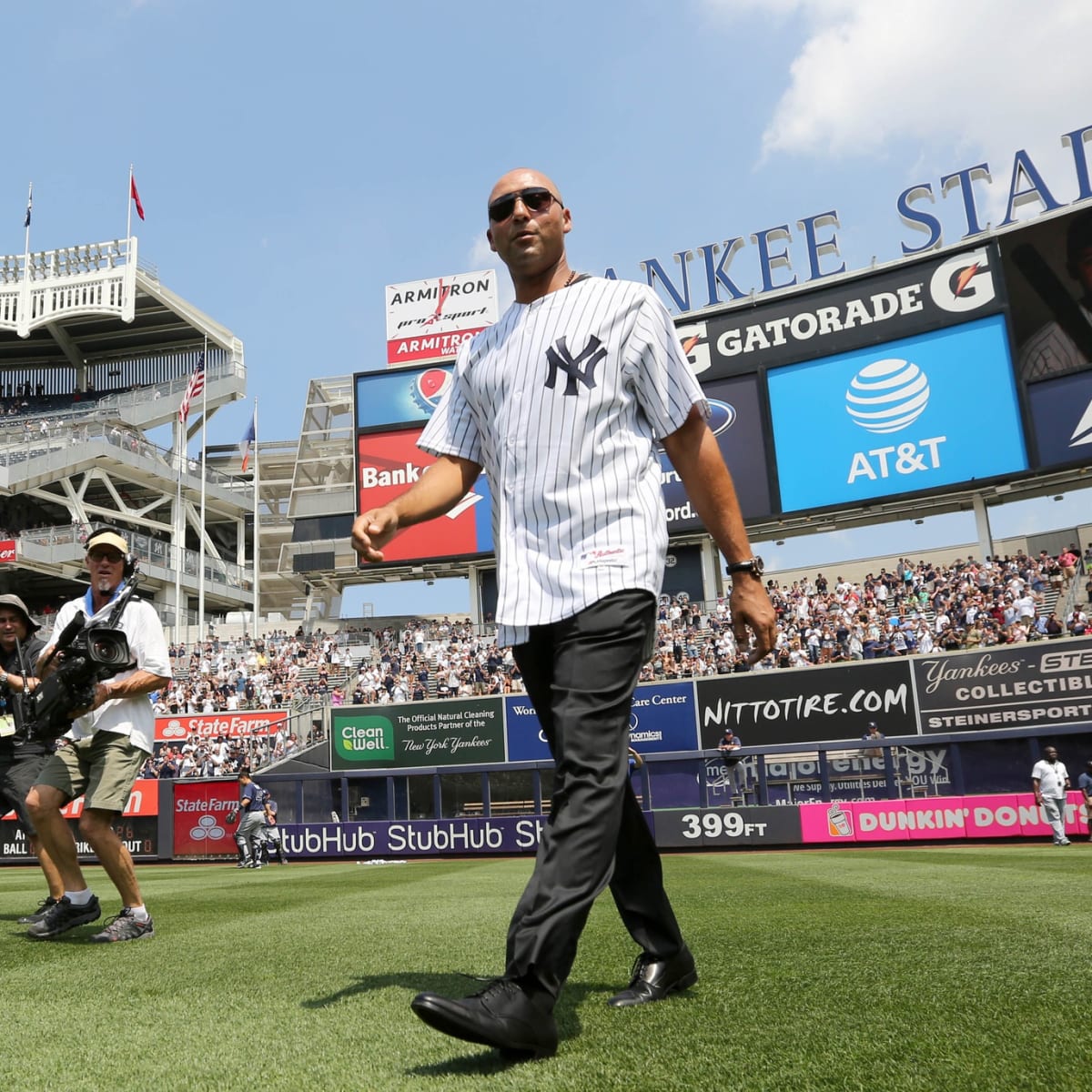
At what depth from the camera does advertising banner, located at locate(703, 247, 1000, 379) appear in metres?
29.2

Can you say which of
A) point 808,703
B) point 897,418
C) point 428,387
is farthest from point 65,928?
point 428,387

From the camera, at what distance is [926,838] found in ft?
61.7

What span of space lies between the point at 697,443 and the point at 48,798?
4059 mm

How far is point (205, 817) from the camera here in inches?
934

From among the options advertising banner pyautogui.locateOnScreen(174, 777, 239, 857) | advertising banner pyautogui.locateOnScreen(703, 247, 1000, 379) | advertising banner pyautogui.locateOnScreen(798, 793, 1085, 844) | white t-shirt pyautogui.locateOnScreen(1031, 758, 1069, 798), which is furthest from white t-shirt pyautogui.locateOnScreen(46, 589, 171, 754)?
advertising banner pyautogui.locateOnScreen(703, 247, 1000, 379)

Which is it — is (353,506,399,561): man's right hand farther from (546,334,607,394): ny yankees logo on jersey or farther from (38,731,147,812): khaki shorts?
(38,731,147,812): khaki shorts

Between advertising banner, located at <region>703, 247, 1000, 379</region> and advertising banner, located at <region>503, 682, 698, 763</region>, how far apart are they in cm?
1063

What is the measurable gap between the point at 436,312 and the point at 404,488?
985 cm

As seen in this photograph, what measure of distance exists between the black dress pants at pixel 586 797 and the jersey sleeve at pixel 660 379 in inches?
22.1

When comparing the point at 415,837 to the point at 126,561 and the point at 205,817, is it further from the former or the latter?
the point at 126,561

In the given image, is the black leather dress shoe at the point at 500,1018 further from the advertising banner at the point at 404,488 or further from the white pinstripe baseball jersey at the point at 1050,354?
the advertising banner at the point at 404,488

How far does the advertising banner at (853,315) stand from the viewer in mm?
29219

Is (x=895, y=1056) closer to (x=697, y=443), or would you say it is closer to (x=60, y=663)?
(x=697, y=443)

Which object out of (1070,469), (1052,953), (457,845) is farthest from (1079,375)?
(1052,953)
